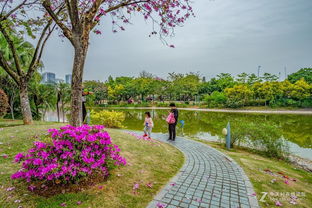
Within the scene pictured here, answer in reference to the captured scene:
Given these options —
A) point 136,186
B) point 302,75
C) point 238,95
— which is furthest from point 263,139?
point 302,75

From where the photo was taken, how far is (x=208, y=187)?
3.19m

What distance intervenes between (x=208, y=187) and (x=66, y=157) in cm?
248

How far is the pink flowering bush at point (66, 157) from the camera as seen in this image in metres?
2.43

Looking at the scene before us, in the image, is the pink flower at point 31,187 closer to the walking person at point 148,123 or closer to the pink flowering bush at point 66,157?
the pink flowering bush at point 66,157

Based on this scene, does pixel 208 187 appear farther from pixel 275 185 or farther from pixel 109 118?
pixel 109 118

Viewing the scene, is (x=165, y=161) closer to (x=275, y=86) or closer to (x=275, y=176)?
(x=275, y=176)

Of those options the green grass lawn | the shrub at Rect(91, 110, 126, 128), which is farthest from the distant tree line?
the green grass lawn

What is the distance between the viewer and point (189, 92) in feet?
131

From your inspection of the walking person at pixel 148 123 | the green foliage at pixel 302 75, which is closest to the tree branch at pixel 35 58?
the walking person at pixel 148 123

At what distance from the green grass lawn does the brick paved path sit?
0.23 metres

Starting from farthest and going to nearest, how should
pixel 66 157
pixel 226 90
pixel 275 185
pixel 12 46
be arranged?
pixel 226 90
pixel 12 46
pixel 275 185
pixel 66 157

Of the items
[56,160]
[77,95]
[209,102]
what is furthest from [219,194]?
[209,102]

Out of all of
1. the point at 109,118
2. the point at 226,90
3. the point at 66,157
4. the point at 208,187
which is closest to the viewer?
the point at 66,157

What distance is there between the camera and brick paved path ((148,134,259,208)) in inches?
105
